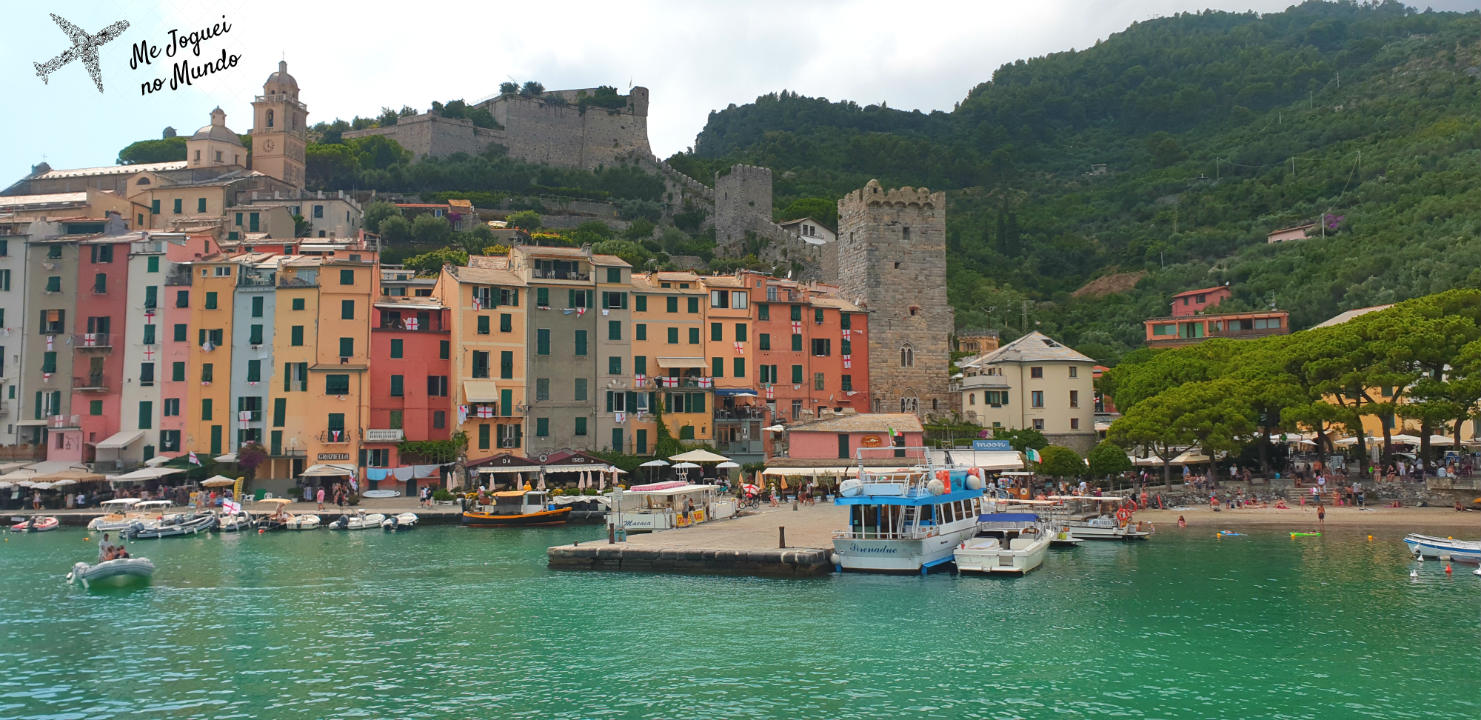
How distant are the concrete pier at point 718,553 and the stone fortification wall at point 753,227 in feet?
152

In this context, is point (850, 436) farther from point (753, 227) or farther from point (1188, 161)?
point (1188, 161)

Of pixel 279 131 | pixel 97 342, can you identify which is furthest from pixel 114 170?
pixel 97 342

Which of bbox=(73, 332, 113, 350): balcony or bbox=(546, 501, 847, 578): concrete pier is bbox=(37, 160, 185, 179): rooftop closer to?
bbox=(73, 332, 113, 350): balcony

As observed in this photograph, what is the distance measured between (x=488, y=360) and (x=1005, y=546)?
29.7 meters

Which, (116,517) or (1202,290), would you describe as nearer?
(116,517)

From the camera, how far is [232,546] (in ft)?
129

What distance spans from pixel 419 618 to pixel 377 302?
30542 millimetres

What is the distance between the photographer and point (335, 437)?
50.7m

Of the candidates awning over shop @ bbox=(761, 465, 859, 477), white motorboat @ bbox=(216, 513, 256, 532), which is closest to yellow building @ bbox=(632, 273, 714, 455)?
awning over shop @ bbox=(761, 465, 859, 477)

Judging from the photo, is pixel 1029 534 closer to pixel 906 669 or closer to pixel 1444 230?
pixel 906 669

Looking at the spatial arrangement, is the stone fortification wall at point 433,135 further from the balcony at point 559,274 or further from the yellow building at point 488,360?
the yellow building at point 488,360

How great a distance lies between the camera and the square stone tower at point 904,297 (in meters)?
59.3

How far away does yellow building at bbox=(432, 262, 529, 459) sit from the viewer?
51.9 meters

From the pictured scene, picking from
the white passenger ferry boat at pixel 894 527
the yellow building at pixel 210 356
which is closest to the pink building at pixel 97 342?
the yellow building at pixel 210 356
